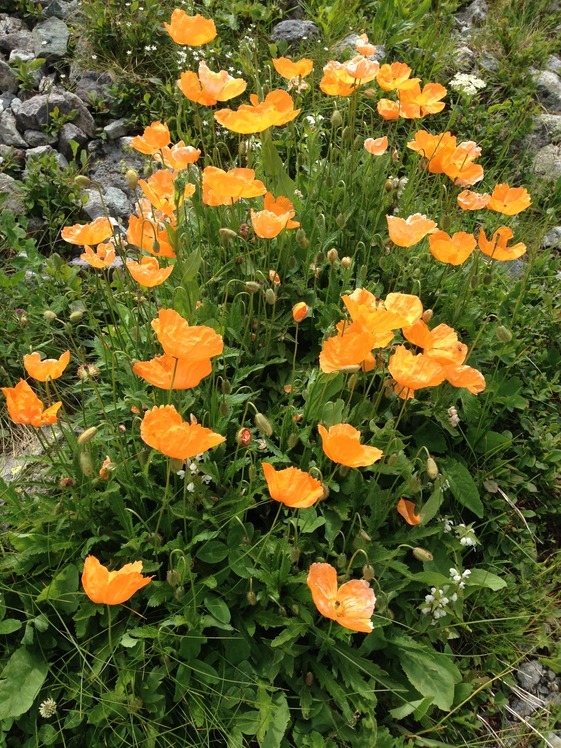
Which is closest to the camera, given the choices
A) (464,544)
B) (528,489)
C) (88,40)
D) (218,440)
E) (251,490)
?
(218,440)

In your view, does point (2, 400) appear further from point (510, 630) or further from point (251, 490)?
point (510, 630)

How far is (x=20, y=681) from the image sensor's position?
185cm

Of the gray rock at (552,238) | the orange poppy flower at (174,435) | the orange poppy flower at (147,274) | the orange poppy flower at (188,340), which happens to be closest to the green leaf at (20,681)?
the orange poppy flower at (174,435)

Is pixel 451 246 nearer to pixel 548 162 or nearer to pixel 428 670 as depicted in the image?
pixel 428 670

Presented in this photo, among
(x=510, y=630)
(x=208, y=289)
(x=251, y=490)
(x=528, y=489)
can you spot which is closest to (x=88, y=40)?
(x=208, y=289)

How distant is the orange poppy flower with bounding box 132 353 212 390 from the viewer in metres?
1.75

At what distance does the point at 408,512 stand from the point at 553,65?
4.22 metres

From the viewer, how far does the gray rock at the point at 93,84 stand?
13.5ft

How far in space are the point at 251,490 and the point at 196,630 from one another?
44 centimetres

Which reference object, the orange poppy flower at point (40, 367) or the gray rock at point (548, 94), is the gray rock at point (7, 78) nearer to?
the orange poppy flower at point (40, 367)

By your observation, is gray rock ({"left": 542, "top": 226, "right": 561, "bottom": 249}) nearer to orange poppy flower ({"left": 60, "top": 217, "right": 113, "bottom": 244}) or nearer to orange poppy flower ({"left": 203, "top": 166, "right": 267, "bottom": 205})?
orange poppy flower ({"left": 203, "top": 166, "right": 267, "bottom": 205})

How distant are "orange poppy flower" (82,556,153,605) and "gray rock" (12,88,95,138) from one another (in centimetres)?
307

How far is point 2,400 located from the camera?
2818mm

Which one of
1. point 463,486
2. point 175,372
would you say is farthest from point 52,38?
point 463,486
